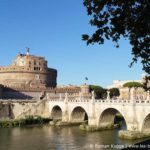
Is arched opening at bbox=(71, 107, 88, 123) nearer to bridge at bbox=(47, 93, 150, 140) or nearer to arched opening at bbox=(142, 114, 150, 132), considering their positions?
bridge at bbox=(47, 93, 150, 140)

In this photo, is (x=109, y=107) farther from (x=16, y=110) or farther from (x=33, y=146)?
(x=16, y=110)

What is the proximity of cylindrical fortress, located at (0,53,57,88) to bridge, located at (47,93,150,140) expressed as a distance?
16.2 meters

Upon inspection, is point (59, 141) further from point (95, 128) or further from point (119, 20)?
point (119, 20)

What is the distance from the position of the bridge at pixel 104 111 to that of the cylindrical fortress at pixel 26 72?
638 inches

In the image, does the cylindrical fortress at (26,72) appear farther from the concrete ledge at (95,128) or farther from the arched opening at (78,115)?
the concrete ledge at (95,128)

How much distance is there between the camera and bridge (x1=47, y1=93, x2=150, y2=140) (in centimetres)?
3228

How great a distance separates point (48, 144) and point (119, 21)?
75.4 ft

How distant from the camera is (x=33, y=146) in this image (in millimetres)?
28906

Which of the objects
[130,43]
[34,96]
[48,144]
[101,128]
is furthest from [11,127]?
[130,43]

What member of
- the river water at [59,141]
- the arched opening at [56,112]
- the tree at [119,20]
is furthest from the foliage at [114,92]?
the tree at [119,20]

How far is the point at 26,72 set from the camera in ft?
232

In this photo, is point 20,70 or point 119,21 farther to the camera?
point 20,70

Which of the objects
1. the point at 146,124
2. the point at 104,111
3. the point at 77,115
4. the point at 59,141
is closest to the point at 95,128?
the point at 104,111

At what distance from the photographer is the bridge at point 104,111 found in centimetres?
3228
